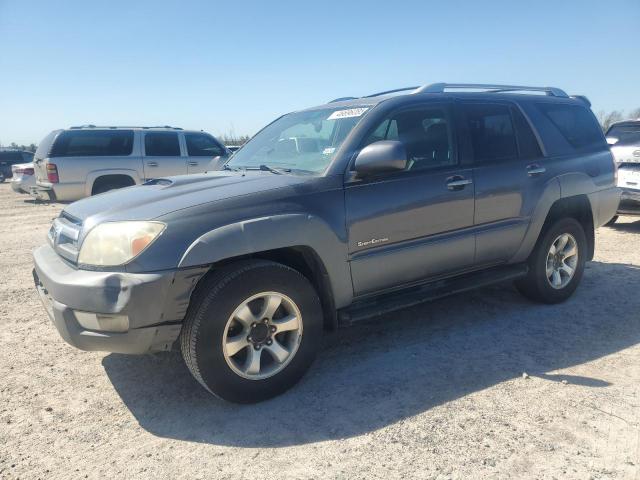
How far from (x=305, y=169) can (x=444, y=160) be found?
111 cm

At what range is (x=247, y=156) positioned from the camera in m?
4.24

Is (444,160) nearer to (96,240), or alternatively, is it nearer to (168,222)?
(168,222)

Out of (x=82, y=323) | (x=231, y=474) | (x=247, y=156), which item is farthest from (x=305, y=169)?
(x=231, y=474)

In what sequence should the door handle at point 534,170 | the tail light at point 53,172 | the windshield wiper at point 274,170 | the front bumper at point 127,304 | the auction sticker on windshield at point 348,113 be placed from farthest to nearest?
the tail light at point 53,172 → the door handle at point 534,170 → the auction sticker on windshield at point 348,113 → the windshield wiper at point 274,170 → the front bumper at point 127,304

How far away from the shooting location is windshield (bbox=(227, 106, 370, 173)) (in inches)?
137

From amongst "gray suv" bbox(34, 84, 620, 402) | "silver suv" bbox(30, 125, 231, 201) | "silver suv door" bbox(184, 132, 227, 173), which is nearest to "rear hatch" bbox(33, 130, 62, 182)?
"silver suv" bbox(30, 125, 231, 201)

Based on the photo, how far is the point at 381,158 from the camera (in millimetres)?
3119

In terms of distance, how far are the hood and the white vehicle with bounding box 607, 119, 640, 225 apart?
20.0ft

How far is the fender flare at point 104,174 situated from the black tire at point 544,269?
8.39m

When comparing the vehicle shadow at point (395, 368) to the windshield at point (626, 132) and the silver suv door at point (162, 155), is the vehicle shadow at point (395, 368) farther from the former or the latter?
the silver suv door at point (162, 155)

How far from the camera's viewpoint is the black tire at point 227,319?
2.71m

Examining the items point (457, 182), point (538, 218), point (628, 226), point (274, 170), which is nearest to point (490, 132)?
point (457, 182)

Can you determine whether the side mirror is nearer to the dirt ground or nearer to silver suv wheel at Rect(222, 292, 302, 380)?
silver suv wheel at Rect(222, 292, 302, 380)

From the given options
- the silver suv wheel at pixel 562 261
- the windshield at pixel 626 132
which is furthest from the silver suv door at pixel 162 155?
the windshield at pixel 626 132
